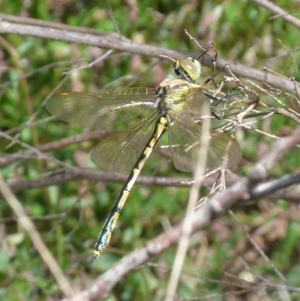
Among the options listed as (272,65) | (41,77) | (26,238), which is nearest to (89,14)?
(41,77)

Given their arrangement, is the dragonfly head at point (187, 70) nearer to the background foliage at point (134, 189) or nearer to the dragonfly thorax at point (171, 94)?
the dragonfly thorax at point (171, 94)

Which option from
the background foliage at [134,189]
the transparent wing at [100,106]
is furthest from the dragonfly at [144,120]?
the background foliage at [134,189]

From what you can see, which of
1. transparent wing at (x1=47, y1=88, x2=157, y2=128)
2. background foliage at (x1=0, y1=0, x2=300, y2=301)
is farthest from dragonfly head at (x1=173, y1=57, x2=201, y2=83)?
background foliage at (x1=0, y1=0, x2=300, y2=301)

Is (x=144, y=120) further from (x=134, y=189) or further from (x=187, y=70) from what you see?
(x=134, y=189)

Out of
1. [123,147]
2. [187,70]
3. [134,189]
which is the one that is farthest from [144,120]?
[134,189]

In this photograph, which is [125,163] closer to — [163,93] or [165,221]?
[163,93]

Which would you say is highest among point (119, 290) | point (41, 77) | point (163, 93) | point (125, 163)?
point (163, 93)

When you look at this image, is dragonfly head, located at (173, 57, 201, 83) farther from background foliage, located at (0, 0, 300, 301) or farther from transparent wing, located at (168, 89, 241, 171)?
background foliage, located at (0, 0, 300, 301)
